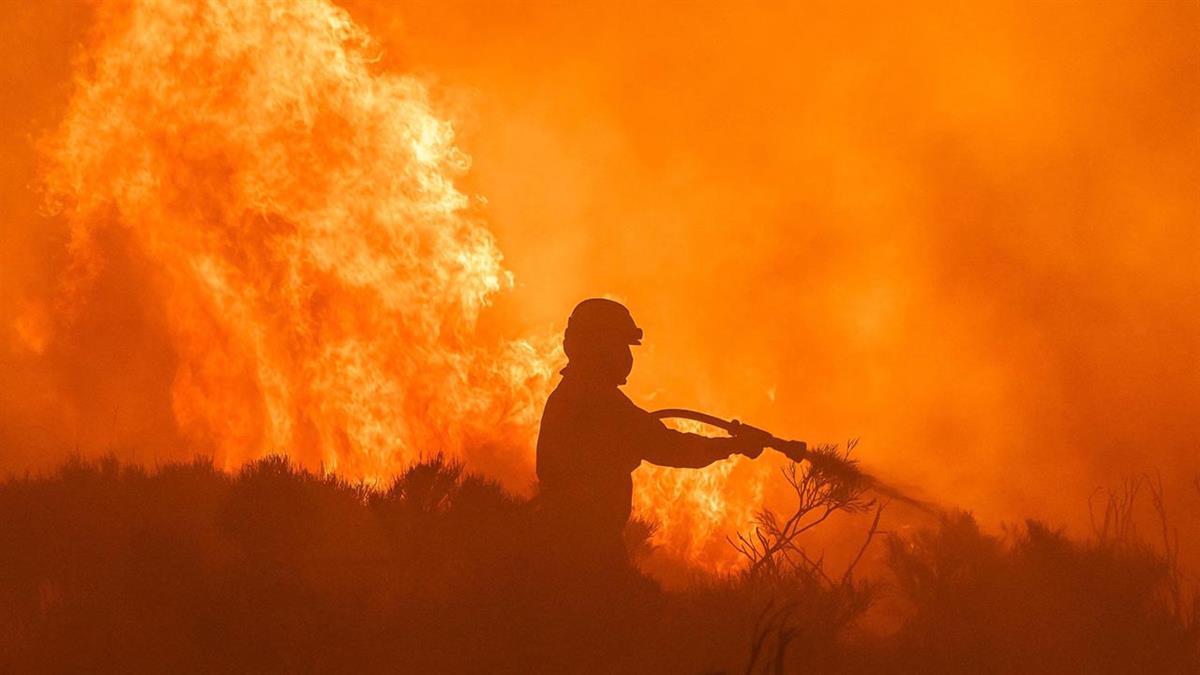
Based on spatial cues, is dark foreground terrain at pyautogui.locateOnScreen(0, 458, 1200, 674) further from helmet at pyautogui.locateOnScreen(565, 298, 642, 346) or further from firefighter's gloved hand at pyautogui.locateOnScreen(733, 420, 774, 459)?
helmet at pyautogui.locateOnScreen(565, 298, 642, 346)

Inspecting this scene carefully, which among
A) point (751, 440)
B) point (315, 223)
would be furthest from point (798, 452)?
point (315, 223)

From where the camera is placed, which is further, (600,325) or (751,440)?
(600,325)

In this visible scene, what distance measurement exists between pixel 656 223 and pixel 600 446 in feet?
41.8

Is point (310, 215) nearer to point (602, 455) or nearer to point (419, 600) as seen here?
point (602, 455)

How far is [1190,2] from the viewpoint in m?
20.2

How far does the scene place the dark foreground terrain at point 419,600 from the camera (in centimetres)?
589

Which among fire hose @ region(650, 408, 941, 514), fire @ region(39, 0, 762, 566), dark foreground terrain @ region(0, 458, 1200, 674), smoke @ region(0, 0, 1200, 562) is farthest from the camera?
smoke @ region(0, 0, 1200, 562)

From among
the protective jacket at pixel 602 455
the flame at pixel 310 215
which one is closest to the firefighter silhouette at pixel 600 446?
the protective jacket at pixel 602 455

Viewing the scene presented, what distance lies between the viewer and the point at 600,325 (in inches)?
309

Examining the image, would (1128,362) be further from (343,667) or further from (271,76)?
(343,667)

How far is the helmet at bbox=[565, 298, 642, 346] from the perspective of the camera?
25.7 ft

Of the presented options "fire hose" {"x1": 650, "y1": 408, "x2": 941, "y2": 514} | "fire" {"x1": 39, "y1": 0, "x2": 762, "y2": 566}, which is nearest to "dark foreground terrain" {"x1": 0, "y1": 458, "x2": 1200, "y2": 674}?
"fire hose" {"x1": 650, "y1": 408, "x2": 941, "y2": 514}

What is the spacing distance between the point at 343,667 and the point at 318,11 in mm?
11037

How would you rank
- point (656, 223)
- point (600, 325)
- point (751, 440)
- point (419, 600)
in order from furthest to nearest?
point (656, 223) < point (600, 325) < point (751, 440) < point (419, 600)
